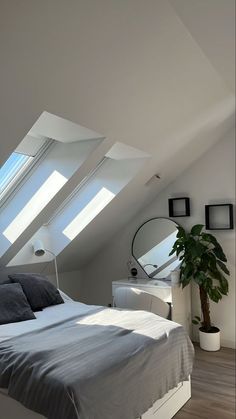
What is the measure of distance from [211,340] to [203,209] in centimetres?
148

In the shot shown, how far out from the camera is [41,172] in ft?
10.8

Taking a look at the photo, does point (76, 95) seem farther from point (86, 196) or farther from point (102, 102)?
point (86, 196)

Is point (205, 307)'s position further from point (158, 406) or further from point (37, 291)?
point (37, 291)

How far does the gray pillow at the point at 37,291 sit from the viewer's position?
121 inches

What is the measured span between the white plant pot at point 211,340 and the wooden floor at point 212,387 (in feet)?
0.18

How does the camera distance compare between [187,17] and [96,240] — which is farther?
[96,240]

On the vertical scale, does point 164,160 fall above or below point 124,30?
below

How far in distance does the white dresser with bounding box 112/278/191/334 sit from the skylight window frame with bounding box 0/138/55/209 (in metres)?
1.61

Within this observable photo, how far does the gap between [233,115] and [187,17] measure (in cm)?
177

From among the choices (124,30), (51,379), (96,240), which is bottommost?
(51,379)

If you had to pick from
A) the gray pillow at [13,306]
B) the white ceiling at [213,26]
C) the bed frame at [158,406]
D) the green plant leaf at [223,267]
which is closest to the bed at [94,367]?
the bed frame at [158,406]

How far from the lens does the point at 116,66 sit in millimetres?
2166

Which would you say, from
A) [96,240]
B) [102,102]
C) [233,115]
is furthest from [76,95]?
[96,240]

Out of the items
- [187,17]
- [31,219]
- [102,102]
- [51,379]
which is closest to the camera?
[51,379]
